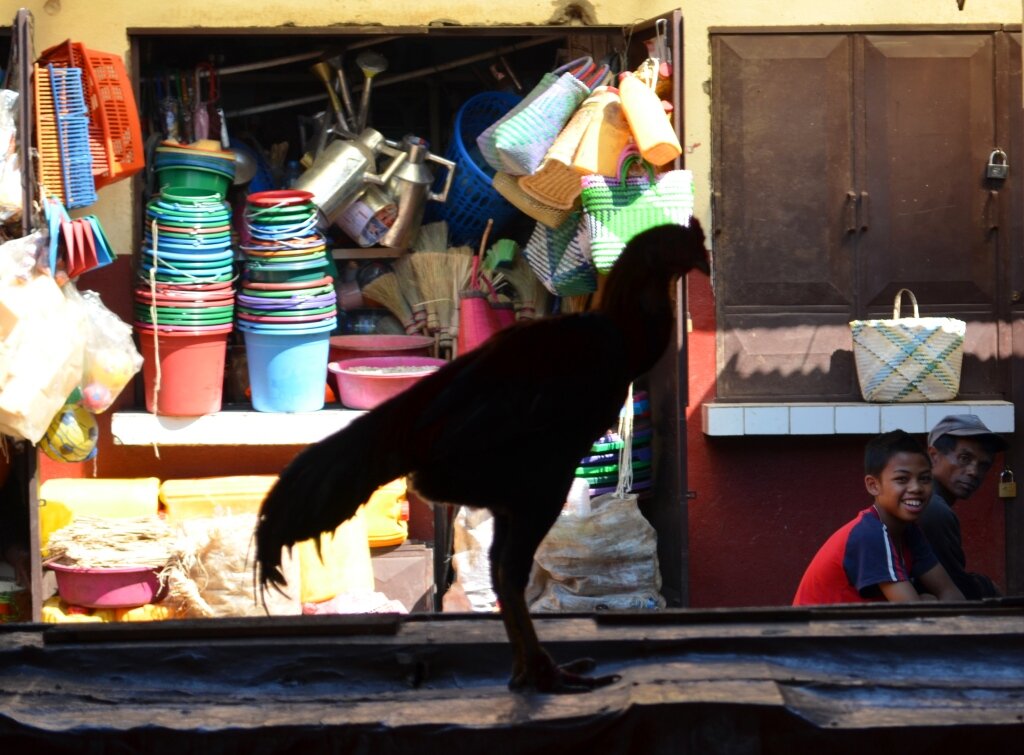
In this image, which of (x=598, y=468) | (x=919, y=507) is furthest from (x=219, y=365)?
(x=919, y=507)

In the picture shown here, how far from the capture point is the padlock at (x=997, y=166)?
6.50 m

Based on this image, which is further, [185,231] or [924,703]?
[185,231]

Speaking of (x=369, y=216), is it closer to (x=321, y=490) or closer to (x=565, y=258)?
(x=565, y=258)

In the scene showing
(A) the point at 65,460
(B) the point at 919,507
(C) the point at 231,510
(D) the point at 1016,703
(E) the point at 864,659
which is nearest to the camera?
(D) the point at 1016,703

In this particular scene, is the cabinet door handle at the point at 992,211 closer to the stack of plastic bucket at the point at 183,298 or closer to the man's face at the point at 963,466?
the man's face at the point at 963,466

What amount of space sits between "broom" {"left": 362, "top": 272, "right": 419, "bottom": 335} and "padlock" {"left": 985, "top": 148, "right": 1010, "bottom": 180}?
2863 millimetres

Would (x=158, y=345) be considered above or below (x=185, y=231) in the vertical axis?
below

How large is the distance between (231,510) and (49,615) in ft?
2.90

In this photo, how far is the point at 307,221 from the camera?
648 centimetres

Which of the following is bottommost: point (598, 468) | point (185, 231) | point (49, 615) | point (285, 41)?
point (49, 615)

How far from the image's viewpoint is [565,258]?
6414 mm

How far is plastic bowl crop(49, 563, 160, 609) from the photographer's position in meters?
5.90

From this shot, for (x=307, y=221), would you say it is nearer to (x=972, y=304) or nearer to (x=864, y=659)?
(x=972, y=304)

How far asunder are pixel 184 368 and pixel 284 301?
54cm
